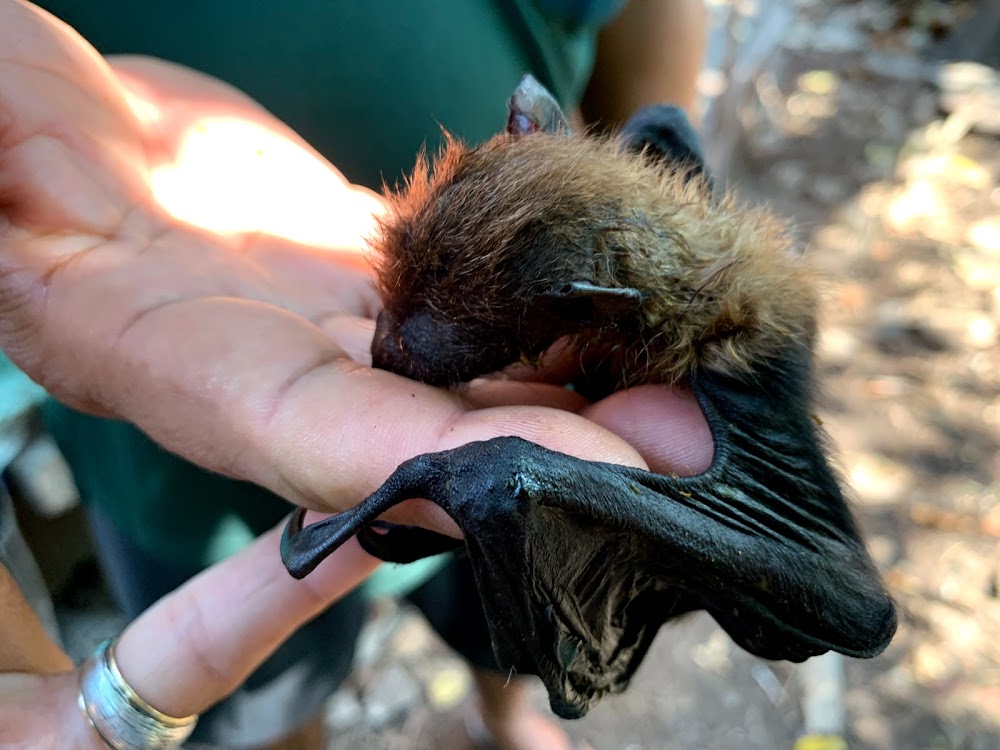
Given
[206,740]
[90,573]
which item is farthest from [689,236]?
[90,573]

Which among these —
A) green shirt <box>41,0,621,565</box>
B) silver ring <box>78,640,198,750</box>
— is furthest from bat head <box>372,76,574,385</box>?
silver ring <box>78,640,198,750</box>

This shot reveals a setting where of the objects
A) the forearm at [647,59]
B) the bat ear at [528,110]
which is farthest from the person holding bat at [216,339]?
the bat ear at [528,110]

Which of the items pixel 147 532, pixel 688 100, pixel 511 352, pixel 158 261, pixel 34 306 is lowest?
pixel 147 532

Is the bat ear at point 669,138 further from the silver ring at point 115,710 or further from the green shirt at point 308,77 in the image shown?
the silver ring at point 115,710

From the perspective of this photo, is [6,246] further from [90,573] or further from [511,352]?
[90,573]

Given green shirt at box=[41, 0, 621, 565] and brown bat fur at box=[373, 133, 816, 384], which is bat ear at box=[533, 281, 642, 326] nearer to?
brown bat fur at box=[373, 133, 816, 384]

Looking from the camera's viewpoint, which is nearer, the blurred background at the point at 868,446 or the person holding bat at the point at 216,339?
the person holding bat at the point at 216,339

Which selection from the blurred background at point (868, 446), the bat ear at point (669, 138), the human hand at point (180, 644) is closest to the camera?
the human hand at point (180, 644)
